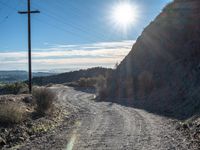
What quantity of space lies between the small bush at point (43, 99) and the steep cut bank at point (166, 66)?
809cm

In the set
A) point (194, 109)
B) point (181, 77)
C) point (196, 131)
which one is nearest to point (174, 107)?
point (194, 109)

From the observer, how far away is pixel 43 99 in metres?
23.9

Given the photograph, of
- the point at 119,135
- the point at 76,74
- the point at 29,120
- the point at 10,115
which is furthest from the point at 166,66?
the point at 76,74

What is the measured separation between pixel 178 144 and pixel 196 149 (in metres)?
1.04

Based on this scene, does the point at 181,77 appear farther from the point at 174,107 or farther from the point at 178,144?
the point at 178,144

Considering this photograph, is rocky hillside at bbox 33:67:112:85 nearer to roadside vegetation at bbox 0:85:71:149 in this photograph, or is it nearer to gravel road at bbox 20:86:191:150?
roadside vegetation at bbox 0:85:71:149

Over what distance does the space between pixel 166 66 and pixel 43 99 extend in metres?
19.9

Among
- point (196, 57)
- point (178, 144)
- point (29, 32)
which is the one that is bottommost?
point (178, 144)

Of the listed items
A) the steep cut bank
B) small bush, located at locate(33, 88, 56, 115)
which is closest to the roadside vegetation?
small bush, located at locate(33, 88, 56, 115)

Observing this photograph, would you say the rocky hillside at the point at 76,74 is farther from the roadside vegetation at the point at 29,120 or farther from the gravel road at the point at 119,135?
the gravel road at the point at 119,135

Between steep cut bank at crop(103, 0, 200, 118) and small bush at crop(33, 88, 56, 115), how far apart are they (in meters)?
8.09

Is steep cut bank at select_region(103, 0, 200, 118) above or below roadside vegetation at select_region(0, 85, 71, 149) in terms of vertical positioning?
above

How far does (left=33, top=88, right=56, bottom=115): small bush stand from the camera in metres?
23.0

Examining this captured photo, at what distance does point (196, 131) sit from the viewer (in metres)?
16.5
